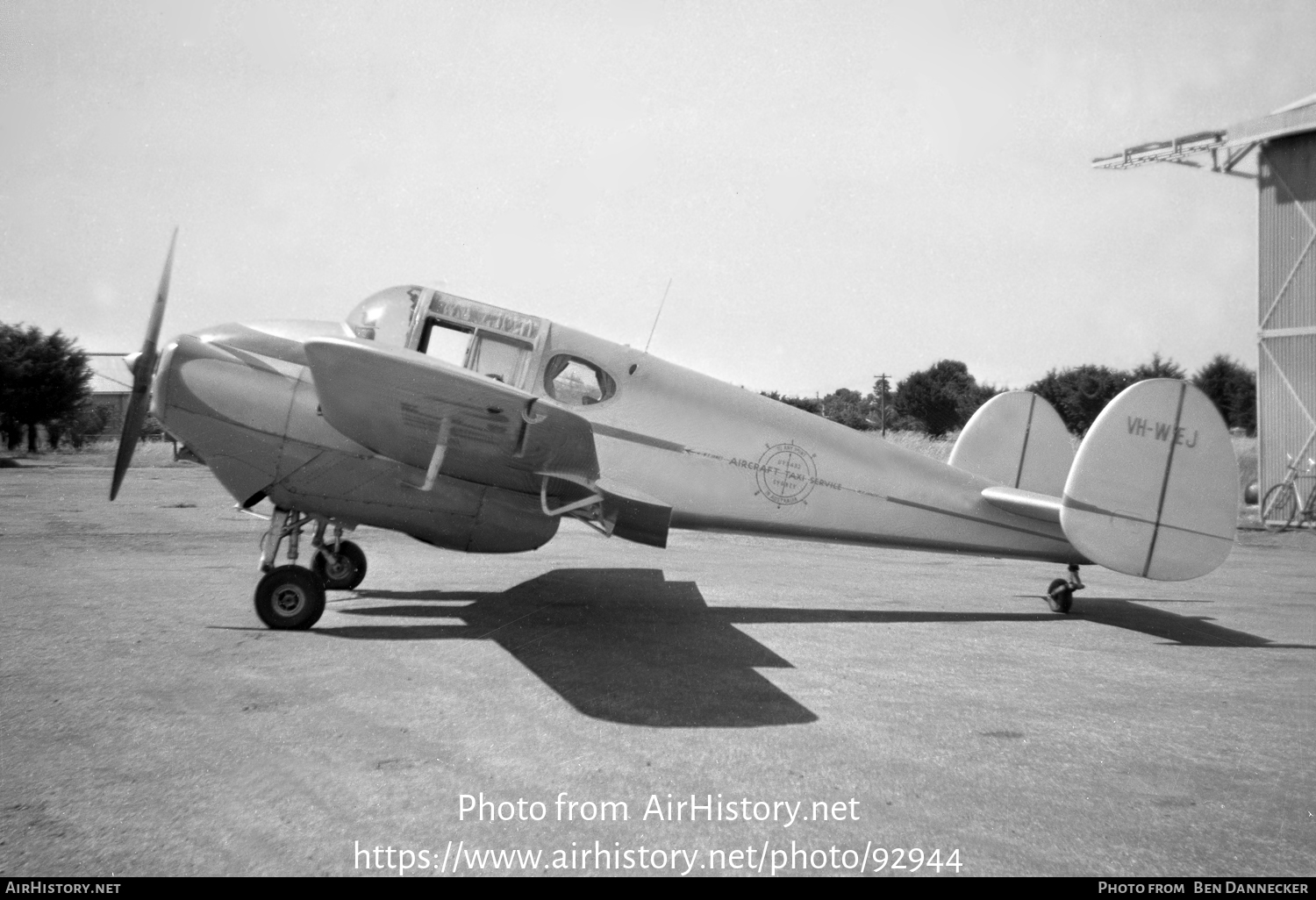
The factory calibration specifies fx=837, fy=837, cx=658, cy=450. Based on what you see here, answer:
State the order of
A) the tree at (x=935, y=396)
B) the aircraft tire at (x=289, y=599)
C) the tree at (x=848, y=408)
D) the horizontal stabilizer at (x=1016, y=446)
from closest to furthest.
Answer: the aircraft tire at (x=289, y=599)
the horizontal stabilizer at (x=1016, y=446)
the tree at (x=848, y=408)
the tree at (x=935, y=396)

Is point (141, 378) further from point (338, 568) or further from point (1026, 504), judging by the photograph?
point (1026, 504)

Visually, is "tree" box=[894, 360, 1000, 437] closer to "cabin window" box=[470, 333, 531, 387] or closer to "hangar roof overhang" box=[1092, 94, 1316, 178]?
"hangar roof overhang" box=[1092, 94, 1316, 178]

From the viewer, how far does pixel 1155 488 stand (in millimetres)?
7297

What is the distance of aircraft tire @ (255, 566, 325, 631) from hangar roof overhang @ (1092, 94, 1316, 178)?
27587 millimetres

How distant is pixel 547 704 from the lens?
15.5 feet

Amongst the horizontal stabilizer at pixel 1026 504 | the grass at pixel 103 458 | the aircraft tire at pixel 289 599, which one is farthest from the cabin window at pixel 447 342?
the grass at pixel 103 458

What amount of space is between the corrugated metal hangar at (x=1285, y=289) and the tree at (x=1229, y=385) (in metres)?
35.9

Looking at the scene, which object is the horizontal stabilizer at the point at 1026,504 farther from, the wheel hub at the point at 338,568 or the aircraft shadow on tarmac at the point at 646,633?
the wheel hub at the point at 338,568

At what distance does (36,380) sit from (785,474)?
5475 centimetres

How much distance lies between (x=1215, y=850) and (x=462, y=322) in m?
6.08

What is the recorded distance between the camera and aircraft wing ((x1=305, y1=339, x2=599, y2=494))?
514 cm

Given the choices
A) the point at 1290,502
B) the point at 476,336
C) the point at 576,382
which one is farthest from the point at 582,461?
the point at 1290,502

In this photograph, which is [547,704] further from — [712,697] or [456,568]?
[456,568]

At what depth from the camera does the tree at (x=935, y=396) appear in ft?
253
